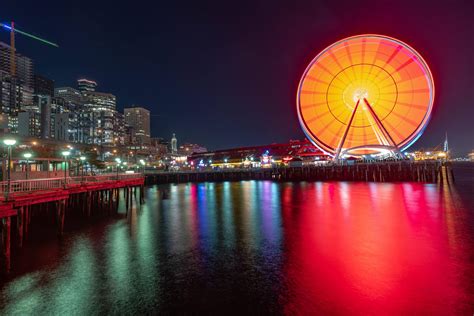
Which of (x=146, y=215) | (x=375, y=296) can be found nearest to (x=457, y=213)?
(x=375, y=296)

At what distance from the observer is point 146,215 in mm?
28219

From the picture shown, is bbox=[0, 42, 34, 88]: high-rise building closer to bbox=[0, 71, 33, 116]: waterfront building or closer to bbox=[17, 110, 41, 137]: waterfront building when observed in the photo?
bbox=[0, 71, 33, 116]: waterfront building

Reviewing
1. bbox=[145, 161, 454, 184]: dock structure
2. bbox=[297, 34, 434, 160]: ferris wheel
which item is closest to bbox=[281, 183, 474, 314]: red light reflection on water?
bbox=[297, 34, 434, 160]: ferris wheel

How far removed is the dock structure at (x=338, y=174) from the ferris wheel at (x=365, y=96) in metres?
11.3

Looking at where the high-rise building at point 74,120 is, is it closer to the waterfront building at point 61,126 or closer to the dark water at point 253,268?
the waterfront building at point 61,126

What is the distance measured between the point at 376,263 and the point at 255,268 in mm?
5691

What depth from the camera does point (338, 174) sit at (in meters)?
70.9

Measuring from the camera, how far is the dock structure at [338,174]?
2442 inches

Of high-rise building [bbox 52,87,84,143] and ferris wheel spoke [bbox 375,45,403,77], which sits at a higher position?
high-rise building [bbox 52,87,84,143]

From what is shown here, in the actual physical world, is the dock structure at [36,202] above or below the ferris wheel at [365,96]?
below

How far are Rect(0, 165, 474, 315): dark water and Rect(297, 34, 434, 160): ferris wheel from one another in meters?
30.8

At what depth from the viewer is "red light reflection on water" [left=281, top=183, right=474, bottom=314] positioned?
9.99m

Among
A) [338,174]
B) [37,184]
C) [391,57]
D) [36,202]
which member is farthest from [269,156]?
[36,202]

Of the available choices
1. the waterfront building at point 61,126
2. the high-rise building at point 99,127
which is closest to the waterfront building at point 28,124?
the waterfront building at point 61,126
